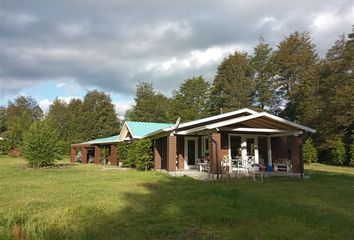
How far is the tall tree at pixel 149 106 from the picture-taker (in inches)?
2532

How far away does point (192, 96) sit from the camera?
6191cm

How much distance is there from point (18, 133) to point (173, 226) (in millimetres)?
58810

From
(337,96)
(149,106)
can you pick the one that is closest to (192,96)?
(149,106)

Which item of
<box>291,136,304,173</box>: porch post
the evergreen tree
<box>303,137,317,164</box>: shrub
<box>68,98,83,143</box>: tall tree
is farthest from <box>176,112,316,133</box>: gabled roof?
the evergreen tree

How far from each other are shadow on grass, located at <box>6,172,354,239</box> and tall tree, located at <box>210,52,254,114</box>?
41.7 m

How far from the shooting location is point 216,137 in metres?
17.9

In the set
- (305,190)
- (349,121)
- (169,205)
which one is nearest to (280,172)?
(305,190)

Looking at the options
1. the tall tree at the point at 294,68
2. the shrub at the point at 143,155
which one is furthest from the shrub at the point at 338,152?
the shrub at the point at 143,155

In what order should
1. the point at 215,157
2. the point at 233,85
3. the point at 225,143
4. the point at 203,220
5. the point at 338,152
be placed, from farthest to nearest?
the point at 233,85
the point at 338,152
the point at 225,143
the point at 215,157
the point at 203,220

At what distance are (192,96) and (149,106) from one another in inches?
310

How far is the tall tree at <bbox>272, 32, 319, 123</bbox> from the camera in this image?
152 ft

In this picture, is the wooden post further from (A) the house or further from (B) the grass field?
(B) the grass field

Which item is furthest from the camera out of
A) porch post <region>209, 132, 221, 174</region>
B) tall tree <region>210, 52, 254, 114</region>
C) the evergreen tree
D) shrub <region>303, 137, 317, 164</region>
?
the evergreen tree

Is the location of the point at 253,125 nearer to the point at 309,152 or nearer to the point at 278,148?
the point at 278,148
